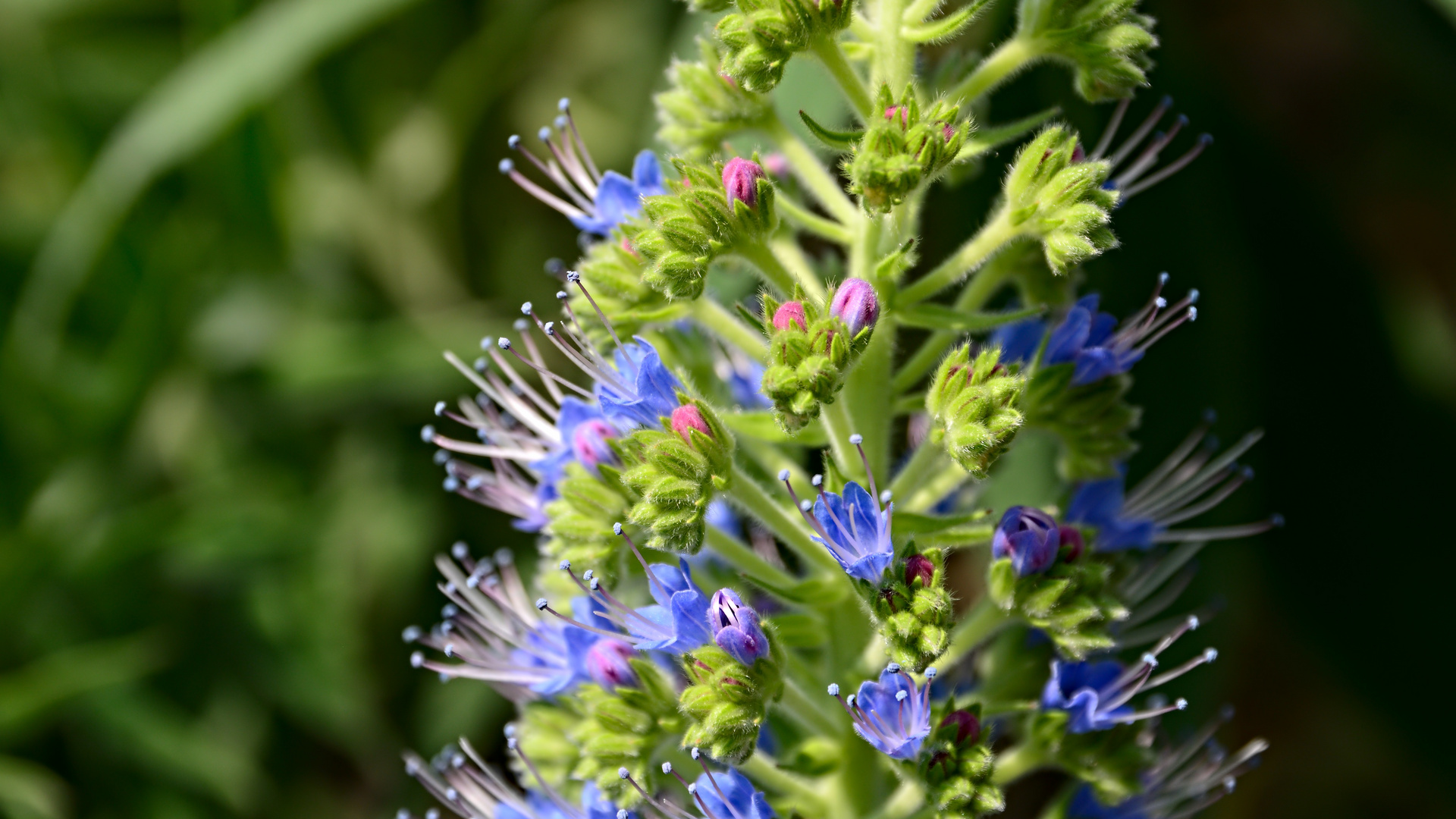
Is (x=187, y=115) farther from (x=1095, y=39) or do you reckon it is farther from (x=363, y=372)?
(x=1095, y=39)

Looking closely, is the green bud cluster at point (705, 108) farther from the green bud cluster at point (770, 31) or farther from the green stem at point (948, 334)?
the green stem at point (948, 334)

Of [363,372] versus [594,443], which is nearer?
[594,443]

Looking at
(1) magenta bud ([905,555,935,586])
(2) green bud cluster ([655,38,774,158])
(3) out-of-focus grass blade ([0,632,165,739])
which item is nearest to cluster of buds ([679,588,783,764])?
(1) magenta bud ([905,555,935,586])

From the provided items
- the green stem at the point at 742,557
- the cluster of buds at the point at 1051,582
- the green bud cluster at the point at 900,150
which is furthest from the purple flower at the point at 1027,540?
the green bud cluster at the point at 900,150

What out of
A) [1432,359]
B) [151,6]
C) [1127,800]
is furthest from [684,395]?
[151,6]

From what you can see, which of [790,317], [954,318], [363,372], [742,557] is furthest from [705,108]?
[363,372]

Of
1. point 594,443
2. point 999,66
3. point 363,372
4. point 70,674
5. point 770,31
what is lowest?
point 594,443

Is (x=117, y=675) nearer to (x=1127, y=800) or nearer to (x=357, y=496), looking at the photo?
(x=357, y=496)

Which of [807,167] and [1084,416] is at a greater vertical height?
[807,167]
